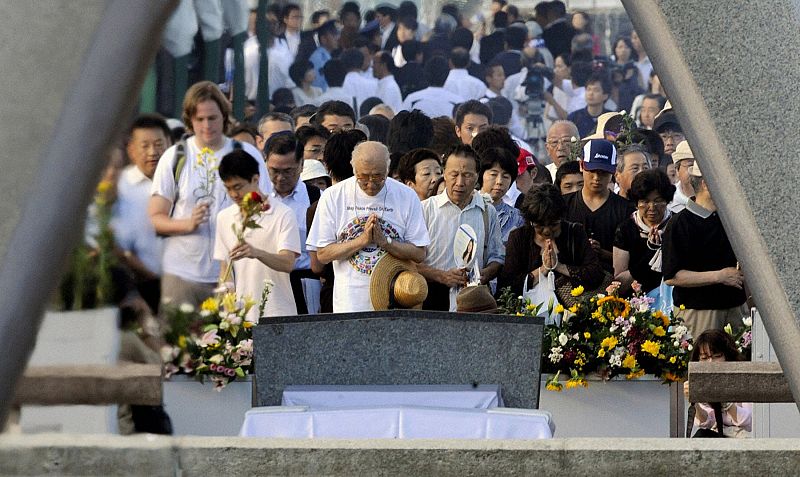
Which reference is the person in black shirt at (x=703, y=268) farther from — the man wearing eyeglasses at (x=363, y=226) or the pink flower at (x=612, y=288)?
the man wearing eyeglasses at (x=363, y=226)

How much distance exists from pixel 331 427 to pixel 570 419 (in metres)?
2.66

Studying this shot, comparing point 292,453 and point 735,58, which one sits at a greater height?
point 735,58

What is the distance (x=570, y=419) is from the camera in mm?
7754

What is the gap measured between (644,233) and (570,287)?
2.45ft

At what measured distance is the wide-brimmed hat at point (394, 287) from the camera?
7230mm

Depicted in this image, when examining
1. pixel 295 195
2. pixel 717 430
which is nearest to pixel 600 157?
pixel 295 195

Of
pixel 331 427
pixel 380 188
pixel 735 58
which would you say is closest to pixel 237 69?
pixel 380 188

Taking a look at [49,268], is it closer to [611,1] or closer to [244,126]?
[244,126]

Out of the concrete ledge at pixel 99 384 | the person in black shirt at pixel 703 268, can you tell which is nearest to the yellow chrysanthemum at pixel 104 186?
the concrete ledge at pixel 99 384

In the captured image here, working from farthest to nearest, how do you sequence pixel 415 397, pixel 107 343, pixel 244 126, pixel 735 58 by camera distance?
pixel 244 126 < pixel 415 397 < pixel 735 58 < pixel 107 343

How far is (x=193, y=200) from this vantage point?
615 centimetres

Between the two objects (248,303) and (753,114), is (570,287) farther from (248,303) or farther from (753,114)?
(753,114)

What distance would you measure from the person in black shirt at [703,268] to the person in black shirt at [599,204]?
0.58 meters

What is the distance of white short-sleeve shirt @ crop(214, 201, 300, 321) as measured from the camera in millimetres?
7699
